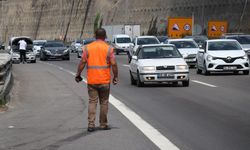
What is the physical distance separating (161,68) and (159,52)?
135cm

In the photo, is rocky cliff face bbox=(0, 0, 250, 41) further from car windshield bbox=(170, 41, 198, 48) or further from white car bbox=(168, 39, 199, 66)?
white car bbox=(168, 39, 199, 66)

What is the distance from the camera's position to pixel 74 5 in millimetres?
114250

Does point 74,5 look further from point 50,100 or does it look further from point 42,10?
point 50,100

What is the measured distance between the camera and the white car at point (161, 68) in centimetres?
Answer: 2338

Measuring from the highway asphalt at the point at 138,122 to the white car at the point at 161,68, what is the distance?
37 cm

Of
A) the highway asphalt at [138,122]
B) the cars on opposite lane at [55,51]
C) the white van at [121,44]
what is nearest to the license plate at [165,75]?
the highway asphalt at [138,122]

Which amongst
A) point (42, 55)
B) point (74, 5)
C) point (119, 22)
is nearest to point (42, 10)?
point (74, 5)

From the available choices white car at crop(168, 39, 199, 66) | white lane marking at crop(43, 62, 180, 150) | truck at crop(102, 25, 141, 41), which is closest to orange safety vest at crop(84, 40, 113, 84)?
white lane marking at crop(43, 62, 180, 150)

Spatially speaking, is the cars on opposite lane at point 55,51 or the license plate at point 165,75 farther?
the cars on opposite lane at point 55,51

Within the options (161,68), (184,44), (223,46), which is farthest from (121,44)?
(161,68)

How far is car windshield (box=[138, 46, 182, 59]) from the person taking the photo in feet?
80.6

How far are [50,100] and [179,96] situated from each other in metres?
3.47

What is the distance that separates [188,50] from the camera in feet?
124

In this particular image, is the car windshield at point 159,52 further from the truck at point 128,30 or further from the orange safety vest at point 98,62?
the truck at point 128,30
